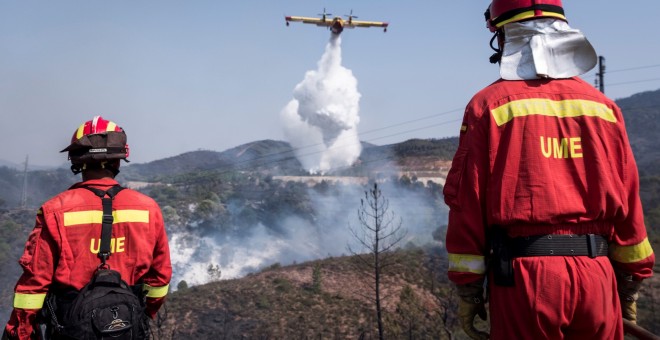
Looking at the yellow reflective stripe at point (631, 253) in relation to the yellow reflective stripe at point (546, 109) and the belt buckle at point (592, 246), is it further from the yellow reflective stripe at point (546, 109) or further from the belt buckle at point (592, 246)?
the yellow reflective stripe at point (546, 109)

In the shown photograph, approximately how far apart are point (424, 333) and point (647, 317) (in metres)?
7.65

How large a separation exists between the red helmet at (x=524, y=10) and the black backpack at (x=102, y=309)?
248 centimetres

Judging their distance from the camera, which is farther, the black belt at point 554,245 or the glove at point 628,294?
the glove at point 628,294

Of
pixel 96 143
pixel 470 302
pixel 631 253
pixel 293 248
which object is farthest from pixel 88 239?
pixel 293 248

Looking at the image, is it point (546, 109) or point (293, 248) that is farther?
point (293, 248)

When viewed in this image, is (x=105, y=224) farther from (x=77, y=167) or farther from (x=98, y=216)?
(x=77, y=167)

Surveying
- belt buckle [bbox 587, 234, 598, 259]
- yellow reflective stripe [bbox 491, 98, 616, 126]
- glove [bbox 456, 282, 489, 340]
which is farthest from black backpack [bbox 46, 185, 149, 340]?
belt buckle [bbox 587, 234, 598, 259]

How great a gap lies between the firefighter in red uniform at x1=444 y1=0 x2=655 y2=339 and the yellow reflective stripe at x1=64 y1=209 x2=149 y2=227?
6.62 feet

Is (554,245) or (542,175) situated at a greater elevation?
(542,175)

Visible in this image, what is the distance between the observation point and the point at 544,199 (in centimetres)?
230

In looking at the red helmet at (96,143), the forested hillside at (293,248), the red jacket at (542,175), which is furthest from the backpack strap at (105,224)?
the forested hillside at (293,248)

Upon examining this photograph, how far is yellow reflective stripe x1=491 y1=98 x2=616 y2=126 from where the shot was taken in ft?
7.96

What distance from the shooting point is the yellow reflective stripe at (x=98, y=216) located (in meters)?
3.26

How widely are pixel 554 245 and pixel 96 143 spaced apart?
273 centimetres
